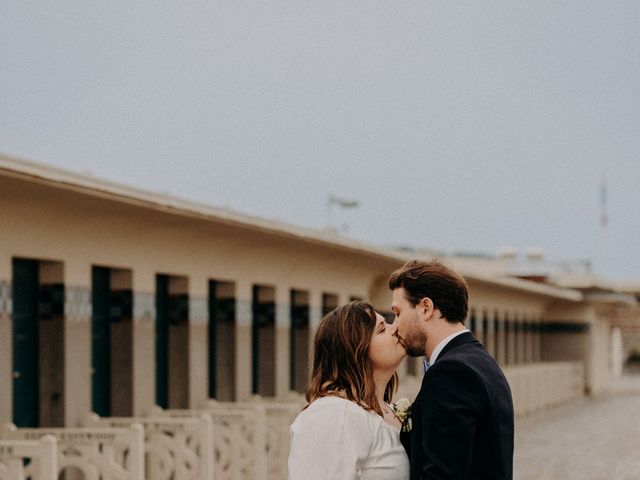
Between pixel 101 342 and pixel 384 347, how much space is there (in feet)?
26.8

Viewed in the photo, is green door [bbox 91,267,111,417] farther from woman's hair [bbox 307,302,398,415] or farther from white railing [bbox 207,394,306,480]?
woman's hair [bbox 307,302,398,415]

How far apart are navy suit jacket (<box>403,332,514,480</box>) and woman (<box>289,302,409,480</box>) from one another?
180mm

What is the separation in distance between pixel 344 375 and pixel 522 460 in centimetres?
1489

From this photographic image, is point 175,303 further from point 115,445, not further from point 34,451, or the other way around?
point 34,451

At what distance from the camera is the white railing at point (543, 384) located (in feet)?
89.1

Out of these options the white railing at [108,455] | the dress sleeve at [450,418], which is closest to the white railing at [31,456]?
the white railing at [108,455]

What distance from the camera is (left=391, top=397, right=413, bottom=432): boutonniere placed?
4.21 m

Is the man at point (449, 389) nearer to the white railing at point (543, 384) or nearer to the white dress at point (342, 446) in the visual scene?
the white dress at point (342, 446)

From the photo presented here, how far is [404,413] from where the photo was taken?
435cm

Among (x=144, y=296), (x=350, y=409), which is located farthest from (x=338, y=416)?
(x=144, y=296)

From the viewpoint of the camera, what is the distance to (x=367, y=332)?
425 cm

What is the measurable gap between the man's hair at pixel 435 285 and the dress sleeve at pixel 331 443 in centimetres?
41

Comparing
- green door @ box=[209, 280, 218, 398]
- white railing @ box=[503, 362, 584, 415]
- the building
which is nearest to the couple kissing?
the building

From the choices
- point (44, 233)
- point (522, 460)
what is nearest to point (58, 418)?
point (44, 233)
